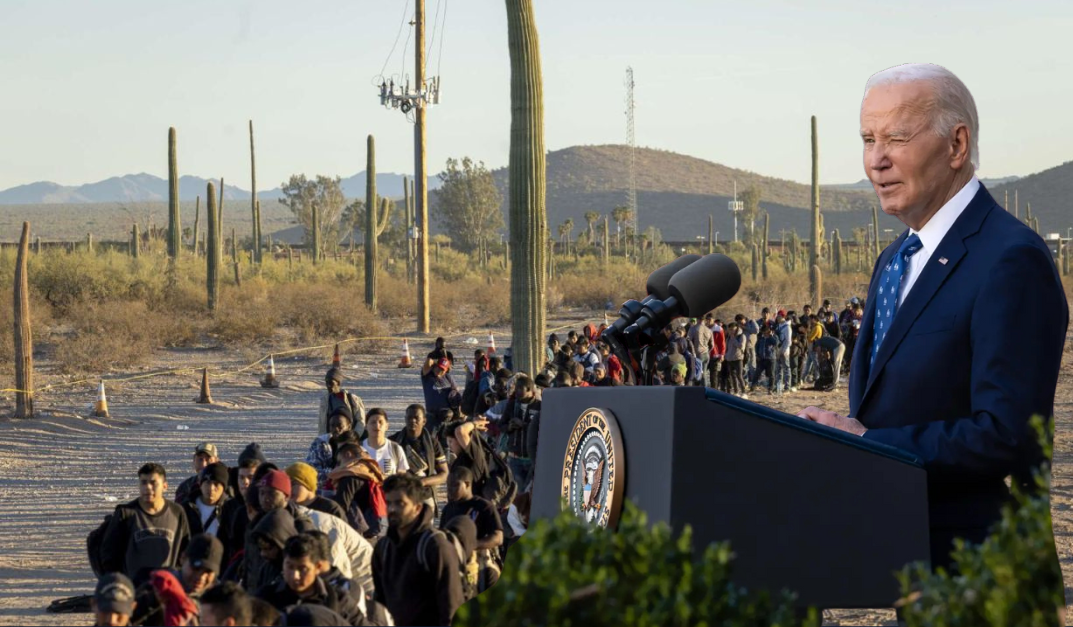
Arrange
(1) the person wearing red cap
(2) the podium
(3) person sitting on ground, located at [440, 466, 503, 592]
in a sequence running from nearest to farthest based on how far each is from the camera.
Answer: (2) the podium → (3) person sitting on ground, located at [440, 466, 503, 592] → (1) the person wearing red cap

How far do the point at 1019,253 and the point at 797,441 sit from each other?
0.66 metres

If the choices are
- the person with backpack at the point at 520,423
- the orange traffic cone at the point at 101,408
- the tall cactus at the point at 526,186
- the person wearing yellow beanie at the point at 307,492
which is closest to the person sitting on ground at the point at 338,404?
the person with backpack at the point at 520,423

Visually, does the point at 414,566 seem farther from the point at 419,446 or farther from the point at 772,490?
the point at 419,446

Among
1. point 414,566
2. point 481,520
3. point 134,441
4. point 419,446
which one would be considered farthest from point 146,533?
point 134,441

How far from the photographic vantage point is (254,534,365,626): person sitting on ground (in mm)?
5941

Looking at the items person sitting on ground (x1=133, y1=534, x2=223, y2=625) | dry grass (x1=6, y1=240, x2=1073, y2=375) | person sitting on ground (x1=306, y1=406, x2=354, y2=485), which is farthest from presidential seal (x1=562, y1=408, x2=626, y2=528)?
dry grass (x1=6, y1=240, x2=1073, y2=375)

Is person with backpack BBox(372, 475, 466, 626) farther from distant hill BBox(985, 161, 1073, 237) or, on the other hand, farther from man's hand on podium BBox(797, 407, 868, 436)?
distant hill BBox(985, 161, 1073, 237)

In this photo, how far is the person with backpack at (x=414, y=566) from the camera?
6230 millimetres

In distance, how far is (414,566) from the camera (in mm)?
6344

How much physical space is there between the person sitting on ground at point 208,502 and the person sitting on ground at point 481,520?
1463mm

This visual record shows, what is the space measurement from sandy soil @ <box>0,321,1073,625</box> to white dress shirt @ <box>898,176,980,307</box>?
5.82m

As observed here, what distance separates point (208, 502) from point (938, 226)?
6.72 m

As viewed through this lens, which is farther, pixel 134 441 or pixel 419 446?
pixel 134 441

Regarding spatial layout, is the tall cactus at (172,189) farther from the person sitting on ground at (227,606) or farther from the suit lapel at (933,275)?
the suit lapel at (933,275)
